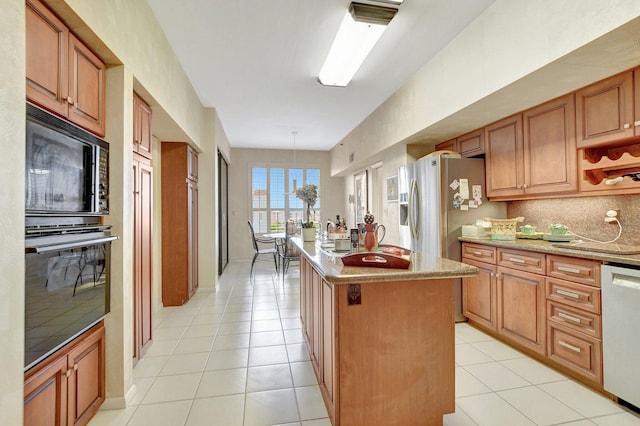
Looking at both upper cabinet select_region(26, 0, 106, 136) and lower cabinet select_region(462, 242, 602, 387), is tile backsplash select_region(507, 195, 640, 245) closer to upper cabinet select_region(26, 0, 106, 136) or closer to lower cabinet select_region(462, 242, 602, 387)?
lower cabinet select_region(462, 242, 602, 387)

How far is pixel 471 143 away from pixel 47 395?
3.95m

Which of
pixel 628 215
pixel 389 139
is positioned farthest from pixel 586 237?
pixel 389 139

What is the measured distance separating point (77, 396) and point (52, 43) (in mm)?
1725

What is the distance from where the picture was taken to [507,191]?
299 centimetres

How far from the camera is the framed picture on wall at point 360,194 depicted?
20.8 ft

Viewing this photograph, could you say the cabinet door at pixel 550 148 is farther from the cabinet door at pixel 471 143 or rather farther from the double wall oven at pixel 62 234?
the double wall oven at pixel 62 234

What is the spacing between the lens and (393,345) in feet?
5.07

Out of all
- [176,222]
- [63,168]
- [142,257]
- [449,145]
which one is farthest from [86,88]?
[449,145]

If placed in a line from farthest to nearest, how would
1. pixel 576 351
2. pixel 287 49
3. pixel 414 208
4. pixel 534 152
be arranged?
pixel 414 208 < pixel 287 49 < pixel 534 152 < pixel 576 351

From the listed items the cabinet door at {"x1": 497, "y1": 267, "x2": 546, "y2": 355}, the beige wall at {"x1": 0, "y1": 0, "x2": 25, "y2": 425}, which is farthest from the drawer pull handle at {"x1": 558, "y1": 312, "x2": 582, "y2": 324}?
the beige wall at {"x1": 0, "y1": 0, "x2": 25, "y2": 425}

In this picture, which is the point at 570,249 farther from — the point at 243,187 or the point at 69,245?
the point at 243,187

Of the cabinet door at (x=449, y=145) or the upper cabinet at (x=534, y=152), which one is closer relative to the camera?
the upper cabinet at (x=534, y=152)

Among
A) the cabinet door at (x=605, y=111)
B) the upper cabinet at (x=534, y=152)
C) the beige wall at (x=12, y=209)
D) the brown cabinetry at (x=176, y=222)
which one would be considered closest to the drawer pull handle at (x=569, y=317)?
the upper cabinet at (x=534, y=152)

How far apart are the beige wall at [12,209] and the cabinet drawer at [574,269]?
9.75ft
